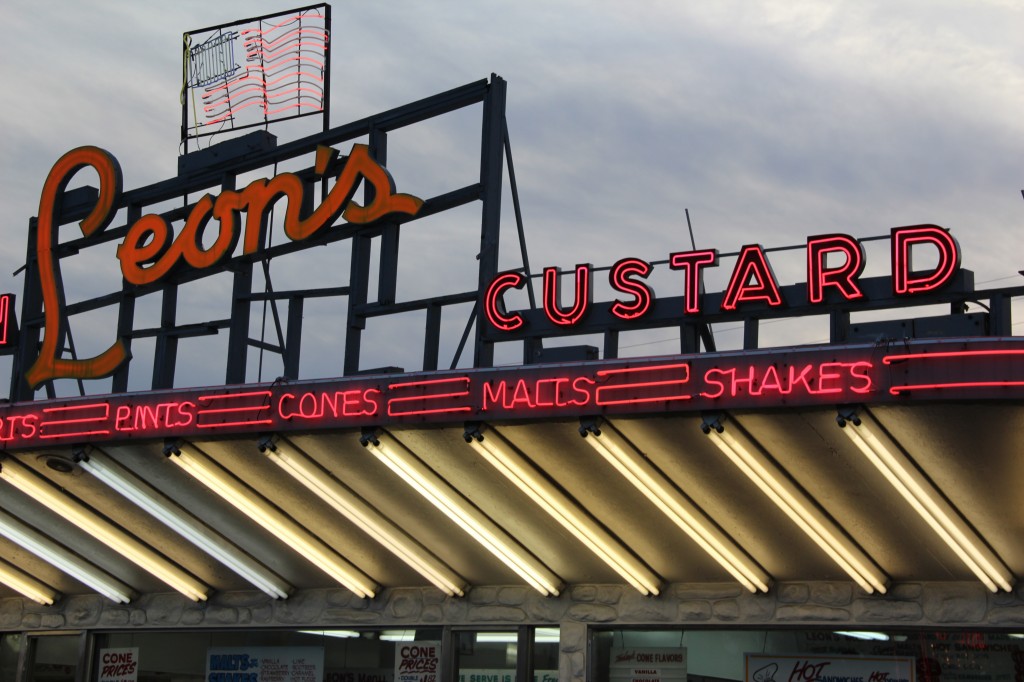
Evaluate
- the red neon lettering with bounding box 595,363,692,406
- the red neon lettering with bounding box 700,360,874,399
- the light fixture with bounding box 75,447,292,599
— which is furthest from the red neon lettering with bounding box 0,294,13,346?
the red neon lettering with bounding box 700,360,874,399

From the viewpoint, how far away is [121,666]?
26984mm

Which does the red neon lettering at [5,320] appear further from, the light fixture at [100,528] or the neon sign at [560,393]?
the neon sign at [560,393]

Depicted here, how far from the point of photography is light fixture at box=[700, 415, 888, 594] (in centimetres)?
1812

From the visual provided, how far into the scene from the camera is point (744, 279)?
2244 cm

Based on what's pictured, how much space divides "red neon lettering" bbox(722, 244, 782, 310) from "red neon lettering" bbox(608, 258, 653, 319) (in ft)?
4.62

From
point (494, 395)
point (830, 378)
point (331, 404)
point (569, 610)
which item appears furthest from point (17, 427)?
point (830, 378)

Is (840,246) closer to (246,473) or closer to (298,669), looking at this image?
(246,473)

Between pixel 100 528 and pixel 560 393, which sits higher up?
pixel 560 393

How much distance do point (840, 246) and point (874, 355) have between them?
16.1 feet

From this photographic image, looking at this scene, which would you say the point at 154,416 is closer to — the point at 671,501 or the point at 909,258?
the point at 671,501

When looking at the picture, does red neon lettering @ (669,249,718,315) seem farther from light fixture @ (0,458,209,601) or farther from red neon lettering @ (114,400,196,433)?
light fixture @ (0,458,209,601)

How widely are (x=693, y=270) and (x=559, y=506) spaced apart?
4646 mm

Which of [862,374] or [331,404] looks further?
[331,404]

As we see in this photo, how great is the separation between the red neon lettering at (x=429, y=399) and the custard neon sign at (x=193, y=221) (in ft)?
24.6
